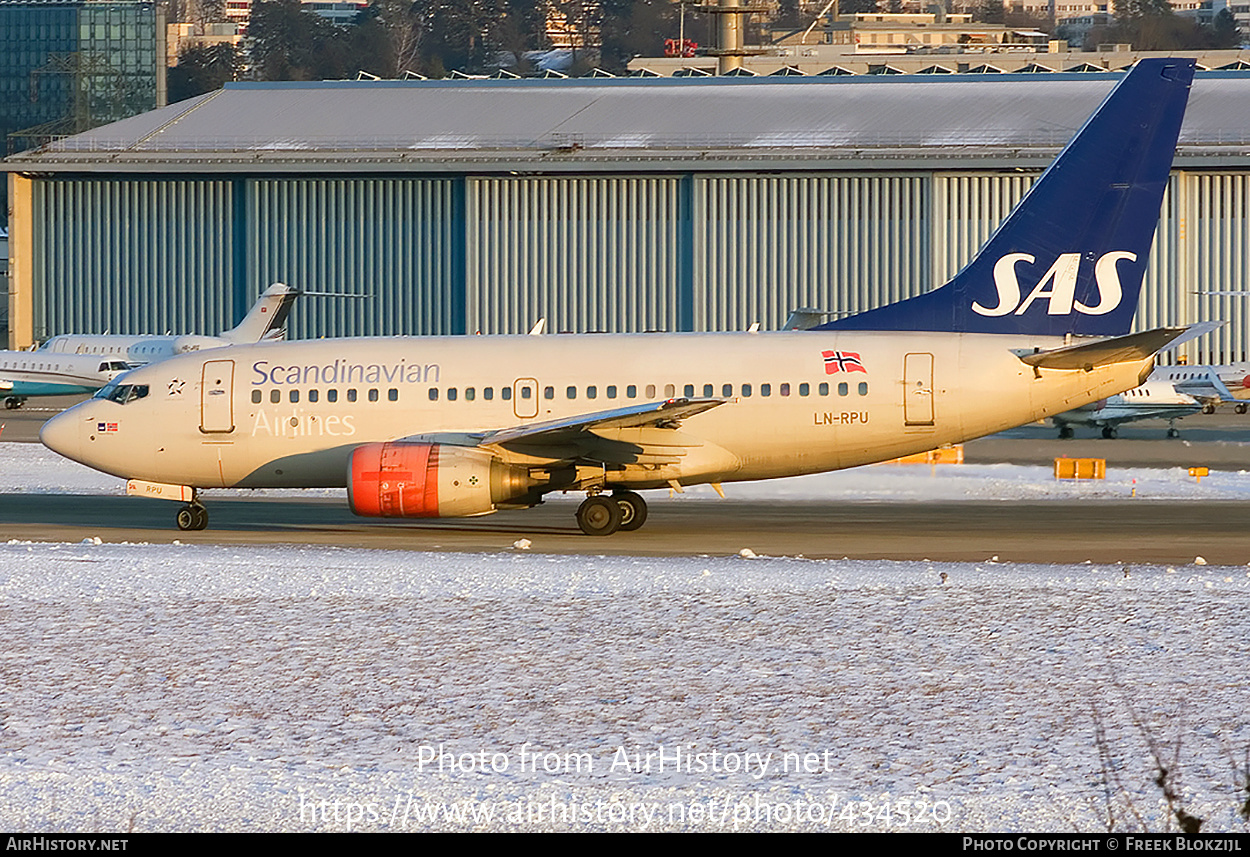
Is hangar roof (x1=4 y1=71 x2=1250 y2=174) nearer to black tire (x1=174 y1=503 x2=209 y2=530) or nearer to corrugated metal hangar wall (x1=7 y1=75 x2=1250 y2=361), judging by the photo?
corrugated metal hangar wall (x1=7 y1=75 x2=1250 y2=361)

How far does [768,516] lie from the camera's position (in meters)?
30.6

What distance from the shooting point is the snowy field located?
38.8 feet

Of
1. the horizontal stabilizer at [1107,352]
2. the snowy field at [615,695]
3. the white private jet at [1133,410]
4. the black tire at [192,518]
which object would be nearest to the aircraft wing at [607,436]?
the snowy field at [615,695]

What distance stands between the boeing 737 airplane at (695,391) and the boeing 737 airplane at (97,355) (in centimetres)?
3698

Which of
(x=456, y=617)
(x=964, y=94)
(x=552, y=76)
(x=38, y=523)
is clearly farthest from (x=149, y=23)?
(x=456, y=617)

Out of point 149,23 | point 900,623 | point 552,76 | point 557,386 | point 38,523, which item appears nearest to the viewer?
point 900,623

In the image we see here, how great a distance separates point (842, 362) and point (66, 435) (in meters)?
12.4

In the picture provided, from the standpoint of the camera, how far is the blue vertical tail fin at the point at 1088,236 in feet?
89.2

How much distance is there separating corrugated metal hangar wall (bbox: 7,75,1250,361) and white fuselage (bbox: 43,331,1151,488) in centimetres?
4026

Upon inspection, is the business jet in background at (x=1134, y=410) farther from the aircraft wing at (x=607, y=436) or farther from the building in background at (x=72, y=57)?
the building in background at (x=72, y=57)

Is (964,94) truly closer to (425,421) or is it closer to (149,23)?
(425,421)

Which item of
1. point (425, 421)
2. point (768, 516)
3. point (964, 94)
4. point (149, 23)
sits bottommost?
point (768, 516)

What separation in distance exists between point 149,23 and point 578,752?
576ft

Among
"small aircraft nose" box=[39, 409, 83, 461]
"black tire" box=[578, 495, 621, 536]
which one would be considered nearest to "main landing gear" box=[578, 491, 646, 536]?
"black tire" box=[578, 495, 621, 536]
